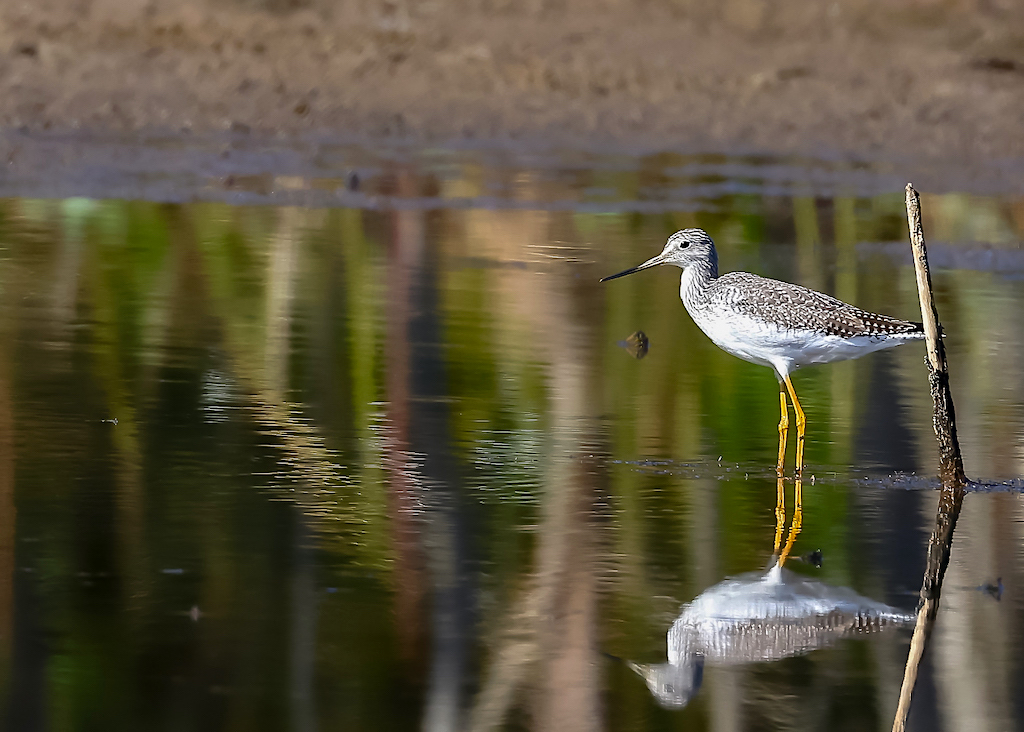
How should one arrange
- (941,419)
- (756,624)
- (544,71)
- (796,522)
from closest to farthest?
1. (756,624)
2. (796,522)
3. (941,419)
4. (544,71)

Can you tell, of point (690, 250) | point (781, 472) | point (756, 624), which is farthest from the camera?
point (690, 250)

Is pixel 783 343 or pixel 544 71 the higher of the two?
pixel 544 71

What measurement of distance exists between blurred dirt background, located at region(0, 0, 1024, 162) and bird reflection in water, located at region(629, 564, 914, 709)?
614 inches

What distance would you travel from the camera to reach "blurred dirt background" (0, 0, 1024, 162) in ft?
74.3

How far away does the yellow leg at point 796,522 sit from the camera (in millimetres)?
7555

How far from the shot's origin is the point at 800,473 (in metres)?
9.04

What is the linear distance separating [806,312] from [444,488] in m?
2.05

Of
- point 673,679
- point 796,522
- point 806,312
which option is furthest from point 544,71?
point 673,679

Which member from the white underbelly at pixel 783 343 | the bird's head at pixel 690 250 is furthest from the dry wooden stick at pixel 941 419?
the bird's head at pixel 690 250

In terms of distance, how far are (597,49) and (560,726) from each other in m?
19.4

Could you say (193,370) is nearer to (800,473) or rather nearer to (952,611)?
(800,473)

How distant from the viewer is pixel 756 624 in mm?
6590

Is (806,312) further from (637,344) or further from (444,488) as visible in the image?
(637,344)

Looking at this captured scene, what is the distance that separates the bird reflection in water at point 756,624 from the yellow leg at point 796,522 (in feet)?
0.98
